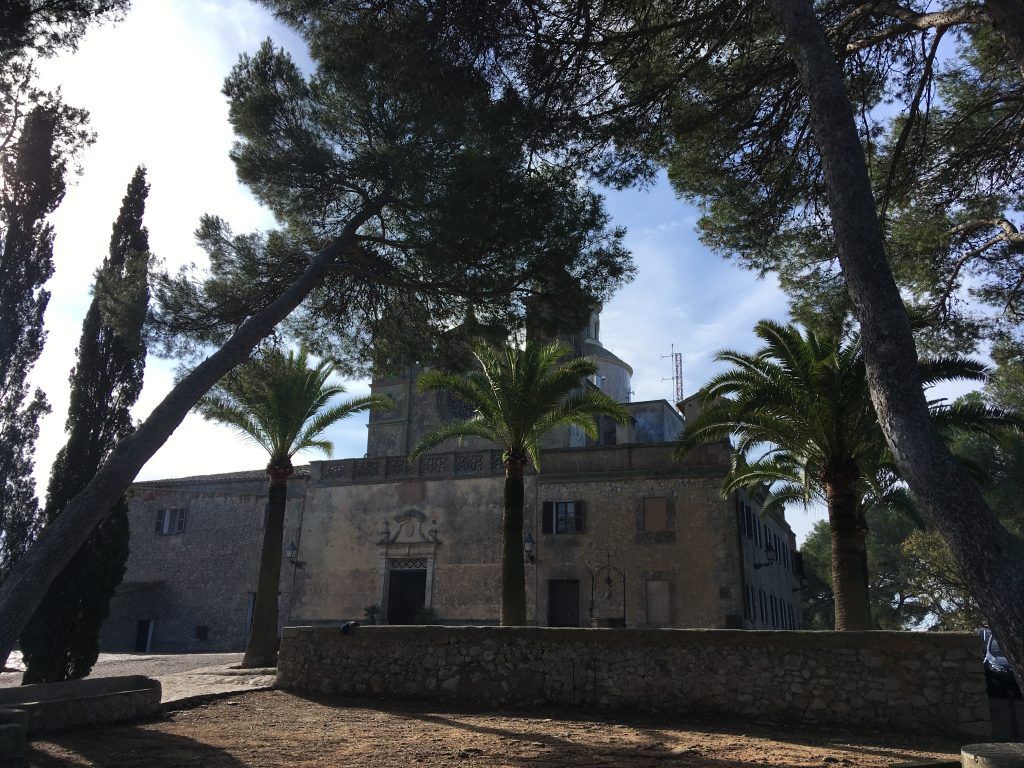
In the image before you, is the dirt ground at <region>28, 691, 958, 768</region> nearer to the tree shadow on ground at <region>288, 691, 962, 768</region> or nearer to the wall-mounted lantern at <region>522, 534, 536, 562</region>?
the tree shadow on ground at <region>288, 691, 962, 768</region>

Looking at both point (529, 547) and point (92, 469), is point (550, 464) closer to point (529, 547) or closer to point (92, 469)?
point (529, 547)

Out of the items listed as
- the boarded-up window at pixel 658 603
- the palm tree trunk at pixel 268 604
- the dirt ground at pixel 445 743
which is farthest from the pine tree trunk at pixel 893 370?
the boarded-up window at pixel 658 603

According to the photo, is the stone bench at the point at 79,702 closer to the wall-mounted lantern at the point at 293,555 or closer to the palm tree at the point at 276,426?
the palm tree at the point at 276,426

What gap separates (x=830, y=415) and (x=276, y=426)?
13479 mm

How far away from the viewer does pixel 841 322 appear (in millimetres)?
13391

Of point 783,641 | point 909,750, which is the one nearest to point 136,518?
point 783,641

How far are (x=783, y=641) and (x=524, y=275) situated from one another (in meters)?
6.75

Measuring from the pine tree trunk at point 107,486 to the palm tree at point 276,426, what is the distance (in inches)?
287

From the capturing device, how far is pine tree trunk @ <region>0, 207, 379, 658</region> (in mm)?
8203

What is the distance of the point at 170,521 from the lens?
105 feet

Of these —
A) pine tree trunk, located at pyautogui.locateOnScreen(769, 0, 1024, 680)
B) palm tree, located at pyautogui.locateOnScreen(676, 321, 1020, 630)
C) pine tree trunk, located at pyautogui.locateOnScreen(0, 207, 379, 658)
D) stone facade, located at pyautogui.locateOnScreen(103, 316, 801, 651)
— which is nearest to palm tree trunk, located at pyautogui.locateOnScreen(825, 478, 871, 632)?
palm tree, located at pyautogui.locateOnScreen(676, 321, 1020, 630)

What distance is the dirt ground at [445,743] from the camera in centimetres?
781

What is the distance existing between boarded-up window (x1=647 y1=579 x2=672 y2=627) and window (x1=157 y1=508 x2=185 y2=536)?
19.8m

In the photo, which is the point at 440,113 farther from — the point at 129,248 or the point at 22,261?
the point at 22,261
